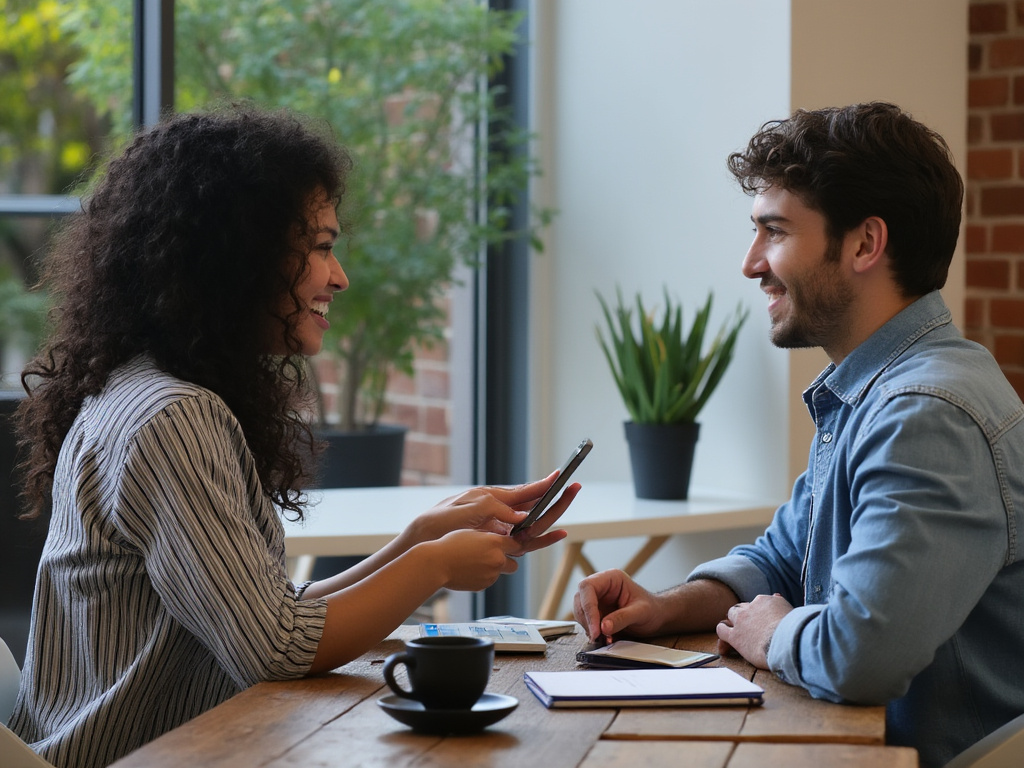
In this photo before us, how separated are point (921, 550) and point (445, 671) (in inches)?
21.9

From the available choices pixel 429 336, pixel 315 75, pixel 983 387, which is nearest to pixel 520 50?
pixel 315 75

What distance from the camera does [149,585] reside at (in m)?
1.61

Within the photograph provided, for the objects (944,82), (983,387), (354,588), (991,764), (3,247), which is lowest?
(991,764)

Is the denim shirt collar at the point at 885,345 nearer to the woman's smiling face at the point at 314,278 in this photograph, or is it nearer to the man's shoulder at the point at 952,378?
the man's shoulder at the point at 952,378

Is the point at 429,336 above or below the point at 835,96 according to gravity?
below

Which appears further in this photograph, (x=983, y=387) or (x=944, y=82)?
(x=944, y=82)

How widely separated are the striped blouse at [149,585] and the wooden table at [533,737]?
0.36ft

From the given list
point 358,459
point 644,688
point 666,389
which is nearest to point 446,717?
point 644,688

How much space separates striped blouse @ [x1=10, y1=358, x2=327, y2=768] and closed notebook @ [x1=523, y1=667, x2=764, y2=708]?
31cm

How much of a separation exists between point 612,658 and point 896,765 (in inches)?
19.3

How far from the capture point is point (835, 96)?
3.26 metres

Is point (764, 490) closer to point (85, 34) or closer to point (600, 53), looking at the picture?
point (600, 53)

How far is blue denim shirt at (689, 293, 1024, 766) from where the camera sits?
141 cm

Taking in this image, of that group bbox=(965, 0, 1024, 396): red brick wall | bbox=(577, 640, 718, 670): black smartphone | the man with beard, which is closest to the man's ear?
the man with beard
